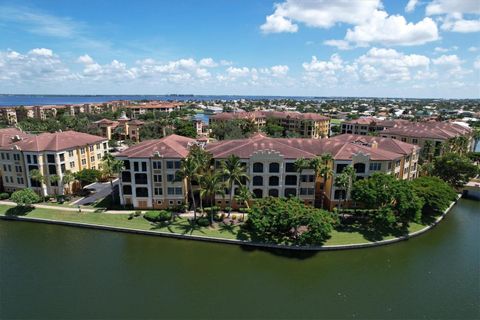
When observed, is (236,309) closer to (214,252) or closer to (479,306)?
(214,252)

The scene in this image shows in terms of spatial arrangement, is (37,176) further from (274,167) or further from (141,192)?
(274,167)

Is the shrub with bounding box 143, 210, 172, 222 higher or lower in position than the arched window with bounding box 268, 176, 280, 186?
lower

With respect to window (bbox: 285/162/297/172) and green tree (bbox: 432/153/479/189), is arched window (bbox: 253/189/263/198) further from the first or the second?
green tree (bbox: 432/153/479/189)

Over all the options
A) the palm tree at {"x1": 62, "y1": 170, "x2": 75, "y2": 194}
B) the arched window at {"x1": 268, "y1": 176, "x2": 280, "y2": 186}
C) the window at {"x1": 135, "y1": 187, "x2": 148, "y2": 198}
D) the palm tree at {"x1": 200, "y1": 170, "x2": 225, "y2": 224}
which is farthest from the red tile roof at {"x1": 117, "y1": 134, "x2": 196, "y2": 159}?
the arched window at {"x1": 268, "y1": 176, "x2": 280, "y2": 186}

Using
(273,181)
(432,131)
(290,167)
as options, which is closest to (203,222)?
(273,181)

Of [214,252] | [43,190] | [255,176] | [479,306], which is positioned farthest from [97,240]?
[479,306]

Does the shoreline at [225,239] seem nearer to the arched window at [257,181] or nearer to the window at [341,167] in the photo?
the arched window at [257,181]
